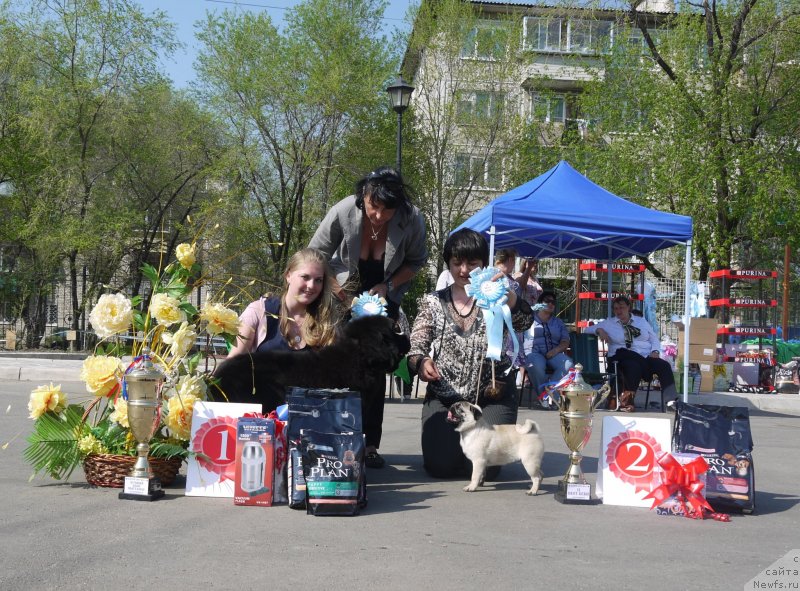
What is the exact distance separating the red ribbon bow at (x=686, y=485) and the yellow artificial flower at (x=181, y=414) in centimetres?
232

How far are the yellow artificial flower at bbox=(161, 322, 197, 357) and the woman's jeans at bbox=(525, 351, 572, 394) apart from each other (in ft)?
22.1

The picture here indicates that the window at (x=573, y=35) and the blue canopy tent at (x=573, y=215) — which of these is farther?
the window at (x=573, y=35)

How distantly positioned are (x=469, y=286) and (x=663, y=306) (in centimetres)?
1709

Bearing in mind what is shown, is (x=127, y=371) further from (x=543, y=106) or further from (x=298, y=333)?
(x=543, y=106)

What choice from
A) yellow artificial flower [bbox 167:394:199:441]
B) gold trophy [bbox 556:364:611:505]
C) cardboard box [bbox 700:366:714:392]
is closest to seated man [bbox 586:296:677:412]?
cardboard box [bbox 700:366:714:392]

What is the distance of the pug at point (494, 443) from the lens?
14.6 feet

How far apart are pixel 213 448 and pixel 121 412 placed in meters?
0.50

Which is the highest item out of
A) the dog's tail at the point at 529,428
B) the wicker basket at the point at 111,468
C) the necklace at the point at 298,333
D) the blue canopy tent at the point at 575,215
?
the blue canopy tent at the point at 575,215

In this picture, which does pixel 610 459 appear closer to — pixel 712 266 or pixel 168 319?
pixel 168 319

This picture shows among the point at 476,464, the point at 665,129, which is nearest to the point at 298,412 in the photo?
the point at 476,464

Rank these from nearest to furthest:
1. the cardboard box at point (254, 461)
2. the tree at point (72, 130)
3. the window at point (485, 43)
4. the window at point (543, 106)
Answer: the cardboard box at point (254, 461) → the tree at point (72, 130) → the window at point (485, 43) → the window at point (543, 106)

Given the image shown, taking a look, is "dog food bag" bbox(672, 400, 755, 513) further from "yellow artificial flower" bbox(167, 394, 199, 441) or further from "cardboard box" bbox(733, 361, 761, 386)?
"cardboard box" bbox(733, 361, 761, 386)

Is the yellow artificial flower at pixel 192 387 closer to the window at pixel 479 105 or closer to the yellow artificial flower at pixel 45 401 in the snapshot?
the yellow artificial flower at pixel 45 401

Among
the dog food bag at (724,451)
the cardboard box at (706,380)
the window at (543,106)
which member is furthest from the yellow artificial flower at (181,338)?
the window at (543,106)
